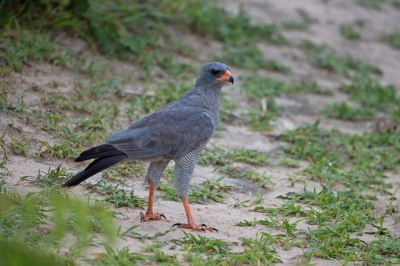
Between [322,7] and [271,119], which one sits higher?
[322,7]

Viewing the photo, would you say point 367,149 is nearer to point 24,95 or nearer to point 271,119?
point 271,119

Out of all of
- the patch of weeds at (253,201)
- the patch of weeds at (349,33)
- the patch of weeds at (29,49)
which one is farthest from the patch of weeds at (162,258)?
the patch of weeds at (349,33)

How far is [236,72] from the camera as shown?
402 inches

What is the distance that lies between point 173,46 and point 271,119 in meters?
2.48

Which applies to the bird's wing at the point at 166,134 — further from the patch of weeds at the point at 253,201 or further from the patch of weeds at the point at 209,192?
the patch of weeds at the point at 253,201

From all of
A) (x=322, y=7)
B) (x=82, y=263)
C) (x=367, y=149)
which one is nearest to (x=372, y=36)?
(x=322, y=7)

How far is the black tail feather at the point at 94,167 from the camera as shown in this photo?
4.73m

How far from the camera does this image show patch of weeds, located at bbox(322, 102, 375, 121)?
31.3 ft

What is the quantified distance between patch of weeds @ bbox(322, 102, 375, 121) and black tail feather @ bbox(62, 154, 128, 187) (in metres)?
5.29

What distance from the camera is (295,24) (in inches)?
497

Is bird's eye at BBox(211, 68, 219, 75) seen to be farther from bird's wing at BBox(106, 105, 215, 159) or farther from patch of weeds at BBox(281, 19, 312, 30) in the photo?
patch of weeds at BBox(281, 19, 312, 30)

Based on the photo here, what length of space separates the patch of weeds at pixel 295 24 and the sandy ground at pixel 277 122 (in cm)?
12

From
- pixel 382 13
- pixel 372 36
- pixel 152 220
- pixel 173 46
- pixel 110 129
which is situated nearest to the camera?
pixel 152 220

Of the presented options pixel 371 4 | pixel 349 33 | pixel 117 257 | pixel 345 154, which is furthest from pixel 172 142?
pixel 371 4
